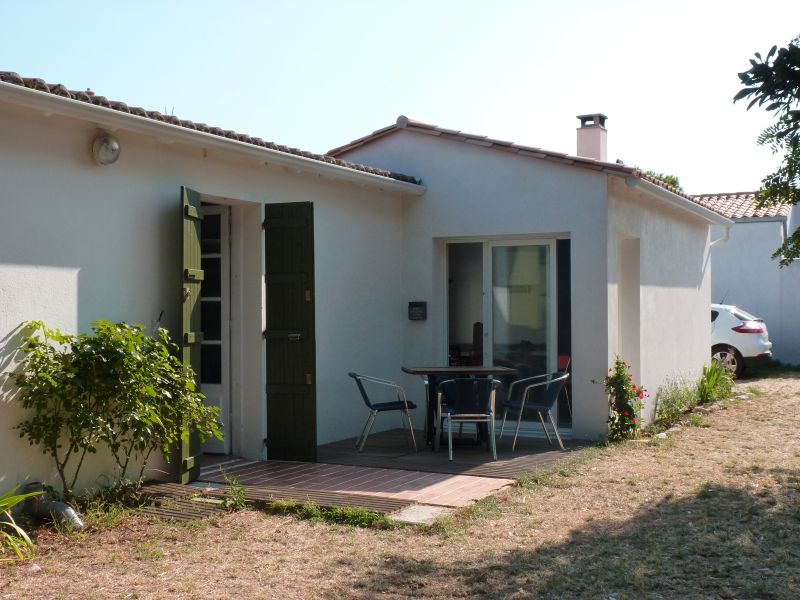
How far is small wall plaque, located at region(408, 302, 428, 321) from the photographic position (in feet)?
35.8

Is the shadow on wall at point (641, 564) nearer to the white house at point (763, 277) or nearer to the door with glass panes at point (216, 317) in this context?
the door with glass panes at point (216, 317)

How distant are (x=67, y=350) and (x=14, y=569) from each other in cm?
183

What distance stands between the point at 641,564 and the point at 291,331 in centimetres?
415

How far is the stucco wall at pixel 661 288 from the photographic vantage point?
10372mm

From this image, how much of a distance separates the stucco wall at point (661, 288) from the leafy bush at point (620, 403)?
0.28 meters

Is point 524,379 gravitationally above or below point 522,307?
below

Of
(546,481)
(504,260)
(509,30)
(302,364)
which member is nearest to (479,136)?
(504,260)

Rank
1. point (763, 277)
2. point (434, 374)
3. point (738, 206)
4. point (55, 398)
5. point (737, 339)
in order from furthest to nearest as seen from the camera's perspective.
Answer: point (738, 206) → point (763, 277) → point (737, 339) → point (434, 374) → point (55, 398)

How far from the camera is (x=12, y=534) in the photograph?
5898 millimetres

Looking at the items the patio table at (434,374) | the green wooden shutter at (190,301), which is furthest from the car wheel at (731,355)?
the green wooden shutter at (190,301)

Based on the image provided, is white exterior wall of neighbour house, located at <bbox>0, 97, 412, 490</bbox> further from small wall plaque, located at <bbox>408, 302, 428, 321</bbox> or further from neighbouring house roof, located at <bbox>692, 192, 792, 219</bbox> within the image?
neighbouring house roof, located at <bbox>692, 192, 792, 219</bbox>

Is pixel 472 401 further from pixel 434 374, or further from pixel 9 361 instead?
pixel 9 361

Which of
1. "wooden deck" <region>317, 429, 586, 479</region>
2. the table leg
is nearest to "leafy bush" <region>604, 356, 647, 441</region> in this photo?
"wooden deck" <region>317, 429, 586, 479</region>

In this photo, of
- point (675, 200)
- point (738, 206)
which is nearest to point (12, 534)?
point (675, 200)
